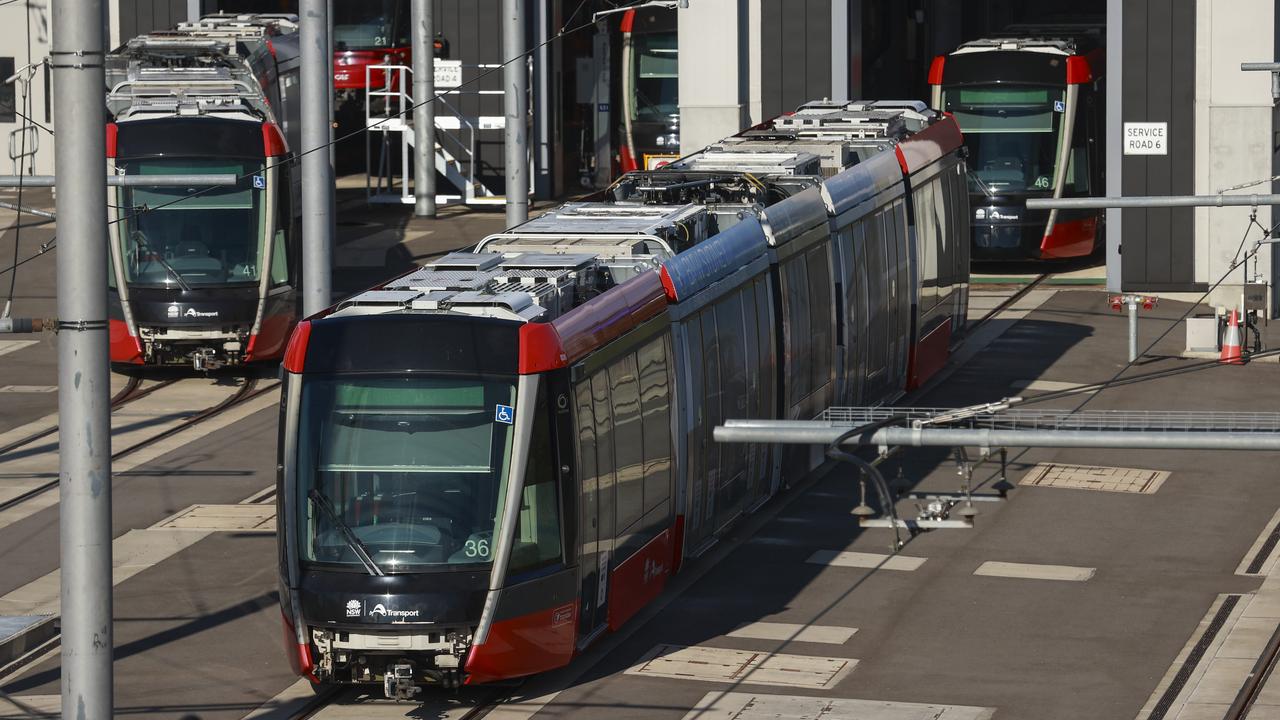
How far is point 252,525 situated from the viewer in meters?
23.0

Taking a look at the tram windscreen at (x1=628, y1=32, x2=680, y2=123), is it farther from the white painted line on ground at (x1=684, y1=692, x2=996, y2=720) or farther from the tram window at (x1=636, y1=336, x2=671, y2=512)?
the white painted line on ground at (x1=684, y1=692, x2=996, y2=720)

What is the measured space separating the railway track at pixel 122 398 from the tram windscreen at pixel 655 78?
16.0 metres

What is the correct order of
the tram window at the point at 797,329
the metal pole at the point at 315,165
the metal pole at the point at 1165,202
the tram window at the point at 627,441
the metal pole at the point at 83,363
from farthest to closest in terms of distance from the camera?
the tram window at the point at 797,329, the metal pole at the point at 315,165, the tram window at the point at 627,441, the metal pole at the point at 1165,202, the metal pole at the point at 83,363

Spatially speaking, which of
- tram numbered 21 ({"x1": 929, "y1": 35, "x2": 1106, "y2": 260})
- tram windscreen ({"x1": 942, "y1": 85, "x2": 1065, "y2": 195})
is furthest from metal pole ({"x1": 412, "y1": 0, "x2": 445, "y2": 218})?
tram windscreen ({"x1": 942, "y1": 85, "x2": 1065, "y2": 195})

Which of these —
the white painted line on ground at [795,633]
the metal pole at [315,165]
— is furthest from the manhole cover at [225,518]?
the white painted line on ground at [795,633]

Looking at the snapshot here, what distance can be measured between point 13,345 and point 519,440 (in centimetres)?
1902

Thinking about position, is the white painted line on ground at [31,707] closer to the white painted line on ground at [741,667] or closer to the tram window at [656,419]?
the white painted line on ground at [741,667]

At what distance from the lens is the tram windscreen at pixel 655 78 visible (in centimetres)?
4484

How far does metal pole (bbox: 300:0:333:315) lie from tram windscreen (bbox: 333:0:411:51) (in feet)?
98.0

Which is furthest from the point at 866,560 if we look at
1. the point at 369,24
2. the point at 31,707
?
the point at 369,24

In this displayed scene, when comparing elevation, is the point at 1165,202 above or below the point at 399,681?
above

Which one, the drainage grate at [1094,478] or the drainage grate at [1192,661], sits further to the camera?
the drainage grate at [1094,478]

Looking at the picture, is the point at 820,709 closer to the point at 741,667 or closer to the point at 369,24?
the point at 741,667

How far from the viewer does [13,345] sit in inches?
1328
